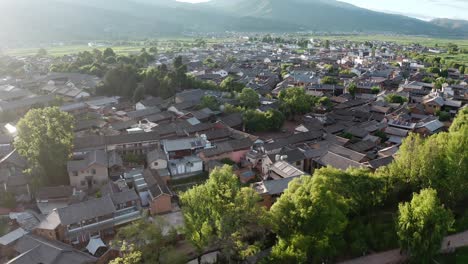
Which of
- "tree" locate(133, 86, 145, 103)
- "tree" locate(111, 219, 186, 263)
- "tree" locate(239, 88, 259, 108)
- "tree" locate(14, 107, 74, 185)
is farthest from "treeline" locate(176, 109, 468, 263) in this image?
"tree" locate(133, 86, 145, 103)

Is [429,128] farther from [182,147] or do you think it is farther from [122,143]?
[122,143]

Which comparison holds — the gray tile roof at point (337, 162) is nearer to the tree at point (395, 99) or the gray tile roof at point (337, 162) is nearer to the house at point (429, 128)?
the house at point (429, 128)

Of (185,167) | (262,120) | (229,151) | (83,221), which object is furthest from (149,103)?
(83,221)

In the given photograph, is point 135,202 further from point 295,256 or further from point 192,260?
point 295,256

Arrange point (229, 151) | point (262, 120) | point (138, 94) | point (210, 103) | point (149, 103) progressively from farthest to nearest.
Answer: point (138, 94) < point (149, 103) < point (210, 103) < point (262, 120) < point (229, 151)

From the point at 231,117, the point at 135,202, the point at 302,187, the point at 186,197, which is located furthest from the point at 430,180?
the point at 231,117
